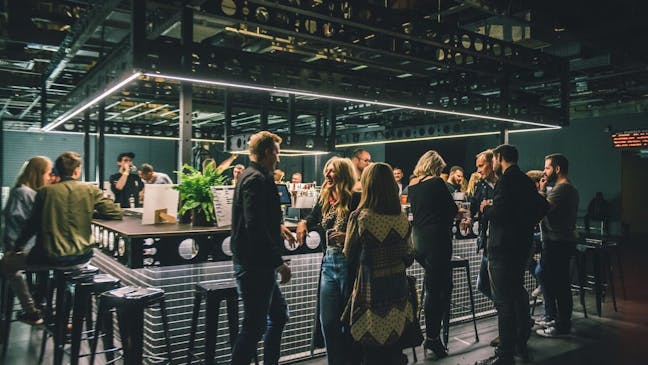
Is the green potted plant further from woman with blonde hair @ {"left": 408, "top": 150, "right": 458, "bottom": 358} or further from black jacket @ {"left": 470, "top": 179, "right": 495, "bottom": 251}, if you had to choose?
black jacket @ {"left": 470, "top": 179, "right": 495, "bottom": 251}

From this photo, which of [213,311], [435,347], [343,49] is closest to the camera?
[213,311]

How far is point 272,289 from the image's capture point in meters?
2.82

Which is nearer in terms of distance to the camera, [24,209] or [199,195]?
[199,195]

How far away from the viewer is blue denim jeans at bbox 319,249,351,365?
2.99 metres

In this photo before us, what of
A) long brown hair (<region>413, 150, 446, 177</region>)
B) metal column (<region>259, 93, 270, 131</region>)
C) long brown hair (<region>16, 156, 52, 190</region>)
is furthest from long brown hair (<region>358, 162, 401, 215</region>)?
metal column (<region>259, 93, 270, 131</region>)

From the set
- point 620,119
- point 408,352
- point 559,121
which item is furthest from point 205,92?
point 620,119

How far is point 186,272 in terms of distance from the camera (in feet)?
11.4

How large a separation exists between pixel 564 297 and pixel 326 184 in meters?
2.93

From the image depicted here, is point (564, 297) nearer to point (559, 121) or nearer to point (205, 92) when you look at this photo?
point (559, 121)

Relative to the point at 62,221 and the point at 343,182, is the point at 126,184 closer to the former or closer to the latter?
the point at 62,221

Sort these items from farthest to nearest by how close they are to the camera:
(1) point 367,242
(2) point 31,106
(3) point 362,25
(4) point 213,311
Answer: (2) point 31,106 → (3) point 362,25 → (4) point 213,311 → (1) point 367,242

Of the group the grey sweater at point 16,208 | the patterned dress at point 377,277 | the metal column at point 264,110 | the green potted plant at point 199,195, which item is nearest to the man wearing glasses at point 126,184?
the grey sweater at point 16,208

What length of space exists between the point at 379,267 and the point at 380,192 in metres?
0.42

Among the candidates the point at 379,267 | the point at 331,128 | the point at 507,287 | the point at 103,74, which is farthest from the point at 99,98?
the point at 331,128
